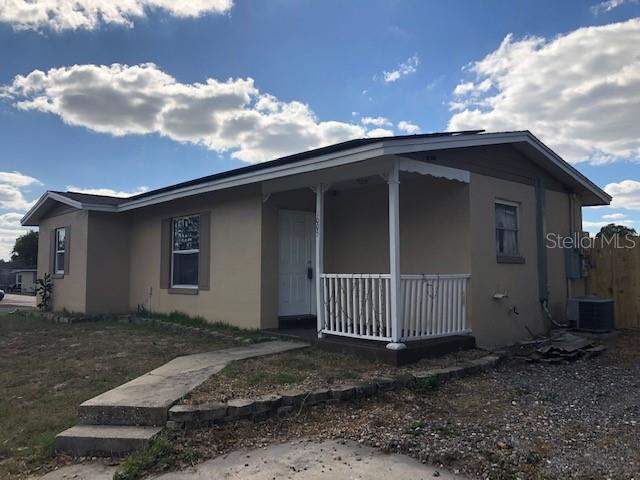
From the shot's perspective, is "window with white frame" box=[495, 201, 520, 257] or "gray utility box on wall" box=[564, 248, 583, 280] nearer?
"window with white frame" box=[495, 201, 520, 257]

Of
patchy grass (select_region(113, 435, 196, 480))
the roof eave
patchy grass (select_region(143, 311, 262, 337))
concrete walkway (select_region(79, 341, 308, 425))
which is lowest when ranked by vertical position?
patchy grass (select_region(113, 435, 196, 480))

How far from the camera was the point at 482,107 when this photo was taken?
10.8 metres

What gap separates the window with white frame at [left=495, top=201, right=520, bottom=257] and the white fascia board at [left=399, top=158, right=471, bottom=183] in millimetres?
1184

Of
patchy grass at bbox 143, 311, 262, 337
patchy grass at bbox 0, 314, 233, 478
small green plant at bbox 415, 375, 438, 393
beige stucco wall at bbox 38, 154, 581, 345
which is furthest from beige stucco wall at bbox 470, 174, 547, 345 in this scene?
patchy grass at bbox 0, 314, 233, 478

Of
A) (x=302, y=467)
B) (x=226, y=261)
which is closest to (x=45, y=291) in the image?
(x=226, y=261)

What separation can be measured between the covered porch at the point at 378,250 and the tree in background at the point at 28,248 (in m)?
55.8

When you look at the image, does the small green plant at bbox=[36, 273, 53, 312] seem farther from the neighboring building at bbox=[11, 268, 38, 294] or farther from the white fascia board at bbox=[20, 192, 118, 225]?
the neighboring building at bbox=[11, 268, 38, 294]

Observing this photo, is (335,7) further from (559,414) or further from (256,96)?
(559,414)

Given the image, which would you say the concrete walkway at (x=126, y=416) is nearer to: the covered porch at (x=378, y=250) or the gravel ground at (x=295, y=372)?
the gravel ground at (x=295, y=372)

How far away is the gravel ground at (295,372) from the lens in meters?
4.66

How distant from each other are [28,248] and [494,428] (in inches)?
2476

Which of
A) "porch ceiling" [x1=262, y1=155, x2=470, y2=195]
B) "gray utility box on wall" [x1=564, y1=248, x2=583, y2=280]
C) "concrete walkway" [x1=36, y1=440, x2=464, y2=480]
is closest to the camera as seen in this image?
"concrete walkway" [x1=36, y1=440, x2=464, y2=480]

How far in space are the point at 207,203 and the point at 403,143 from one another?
5076mm

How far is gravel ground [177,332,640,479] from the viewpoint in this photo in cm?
338
